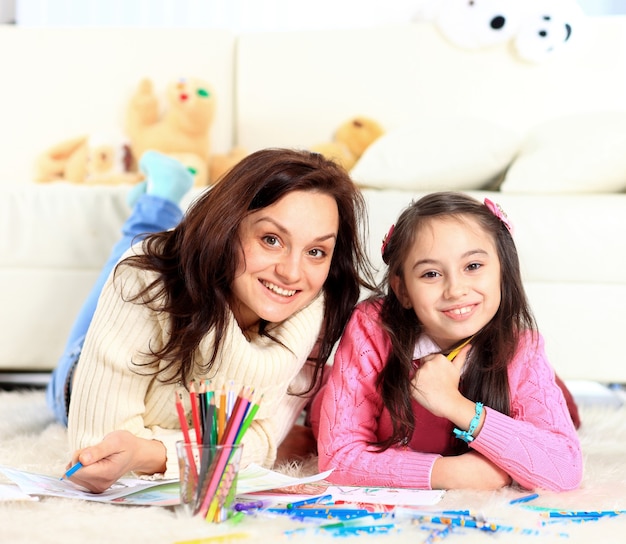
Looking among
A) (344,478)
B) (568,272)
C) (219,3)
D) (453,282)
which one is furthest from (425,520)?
(219,3)

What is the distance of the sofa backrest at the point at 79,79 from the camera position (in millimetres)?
2619

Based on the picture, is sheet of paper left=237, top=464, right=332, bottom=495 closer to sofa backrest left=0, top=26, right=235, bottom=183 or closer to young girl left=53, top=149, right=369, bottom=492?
young girl left=53, top=149, right=369, bottom=492

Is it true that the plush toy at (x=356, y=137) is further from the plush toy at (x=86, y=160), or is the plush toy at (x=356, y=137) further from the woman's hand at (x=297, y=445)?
the woman's hand at (x=297, y=445)

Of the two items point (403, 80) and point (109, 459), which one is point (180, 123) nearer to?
point (403, 80)

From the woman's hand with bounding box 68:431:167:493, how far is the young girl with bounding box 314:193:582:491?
25 centimetres

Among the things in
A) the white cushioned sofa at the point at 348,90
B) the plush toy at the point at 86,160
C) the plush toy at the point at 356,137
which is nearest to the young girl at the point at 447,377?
the white cushioned sofa at the point at 348,90

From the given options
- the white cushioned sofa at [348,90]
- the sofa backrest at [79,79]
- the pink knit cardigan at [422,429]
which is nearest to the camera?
the pink knit cardigan at [422,429]

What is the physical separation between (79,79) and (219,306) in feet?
5.87

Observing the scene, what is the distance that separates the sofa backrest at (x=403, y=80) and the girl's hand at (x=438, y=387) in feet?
5.12

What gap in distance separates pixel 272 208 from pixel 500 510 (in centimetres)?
47

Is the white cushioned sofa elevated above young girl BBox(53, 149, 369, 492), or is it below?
above

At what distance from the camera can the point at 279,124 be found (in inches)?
102

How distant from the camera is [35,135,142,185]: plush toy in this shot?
99.0 inches

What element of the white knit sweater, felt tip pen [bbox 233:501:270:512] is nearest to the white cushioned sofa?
the white knit sweater
